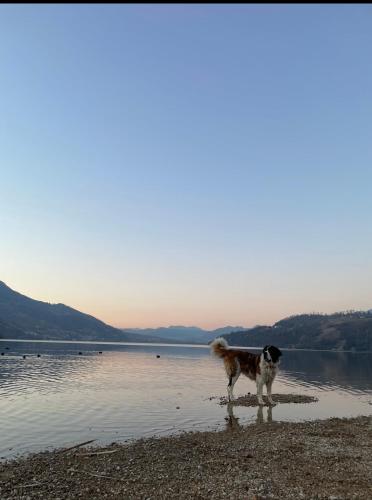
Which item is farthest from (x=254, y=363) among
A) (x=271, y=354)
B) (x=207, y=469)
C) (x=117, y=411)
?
(x=207, y=469)

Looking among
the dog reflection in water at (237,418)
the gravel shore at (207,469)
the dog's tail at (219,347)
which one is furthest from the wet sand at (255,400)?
the gravel shore at (207,469)

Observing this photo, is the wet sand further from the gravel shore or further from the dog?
the gravel shore

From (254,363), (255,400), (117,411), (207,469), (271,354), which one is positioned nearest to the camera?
(207,469)

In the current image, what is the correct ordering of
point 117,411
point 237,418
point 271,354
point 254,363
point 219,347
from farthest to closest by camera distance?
point 219,347
point 117,411
point 254,363
point 271,354
point 237,418

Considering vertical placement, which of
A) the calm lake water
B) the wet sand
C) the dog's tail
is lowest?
the calm lake water

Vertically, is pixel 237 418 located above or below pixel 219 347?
below

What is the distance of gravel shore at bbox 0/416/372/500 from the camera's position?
10273 mm

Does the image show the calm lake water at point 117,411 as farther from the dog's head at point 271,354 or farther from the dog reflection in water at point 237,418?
the dog's head at point 271,354

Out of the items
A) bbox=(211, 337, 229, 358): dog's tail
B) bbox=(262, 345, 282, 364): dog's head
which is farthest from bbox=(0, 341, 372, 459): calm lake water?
bbox=(211, 337, 229, 358): dog's tail

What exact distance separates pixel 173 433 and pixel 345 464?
864 centimetres

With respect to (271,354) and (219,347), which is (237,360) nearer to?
(219,347)

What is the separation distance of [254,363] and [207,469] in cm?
1281

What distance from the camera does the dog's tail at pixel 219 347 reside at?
26109 millimetres

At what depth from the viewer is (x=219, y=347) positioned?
26281 mm
